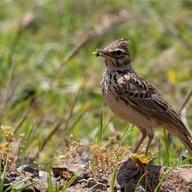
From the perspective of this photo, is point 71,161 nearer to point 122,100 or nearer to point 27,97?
point 122,100

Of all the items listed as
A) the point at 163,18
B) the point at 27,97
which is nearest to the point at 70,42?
the point at 163,18

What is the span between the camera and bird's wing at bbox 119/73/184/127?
820 centimetres

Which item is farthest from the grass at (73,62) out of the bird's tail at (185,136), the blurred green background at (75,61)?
the bird's tail at (185,136)

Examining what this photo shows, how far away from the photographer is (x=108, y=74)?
8391 millimetres

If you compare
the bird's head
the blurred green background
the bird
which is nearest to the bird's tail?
the bird

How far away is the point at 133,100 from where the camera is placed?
26.8 ft

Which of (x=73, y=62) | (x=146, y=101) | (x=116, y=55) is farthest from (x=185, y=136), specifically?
(x=73, y=62)

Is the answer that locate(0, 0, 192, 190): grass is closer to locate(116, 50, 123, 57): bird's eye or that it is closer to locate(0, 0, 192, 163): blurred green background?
locate(0, 0, 192, 163): blurred green background

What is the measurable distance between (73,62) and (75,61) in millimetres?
71

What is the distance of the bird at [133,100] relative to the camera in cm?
809

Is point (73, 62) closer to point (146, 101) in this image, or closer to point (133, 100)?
point (146, 101)

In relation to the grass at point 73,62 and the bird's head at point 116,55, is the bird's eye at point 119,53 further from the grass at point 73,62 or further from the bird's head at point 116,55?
the grass at point 73,62

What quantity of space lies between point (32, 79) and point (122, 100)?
15.1 ft

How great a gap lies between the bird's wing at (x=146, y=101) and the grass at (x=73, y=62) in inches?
38.5
